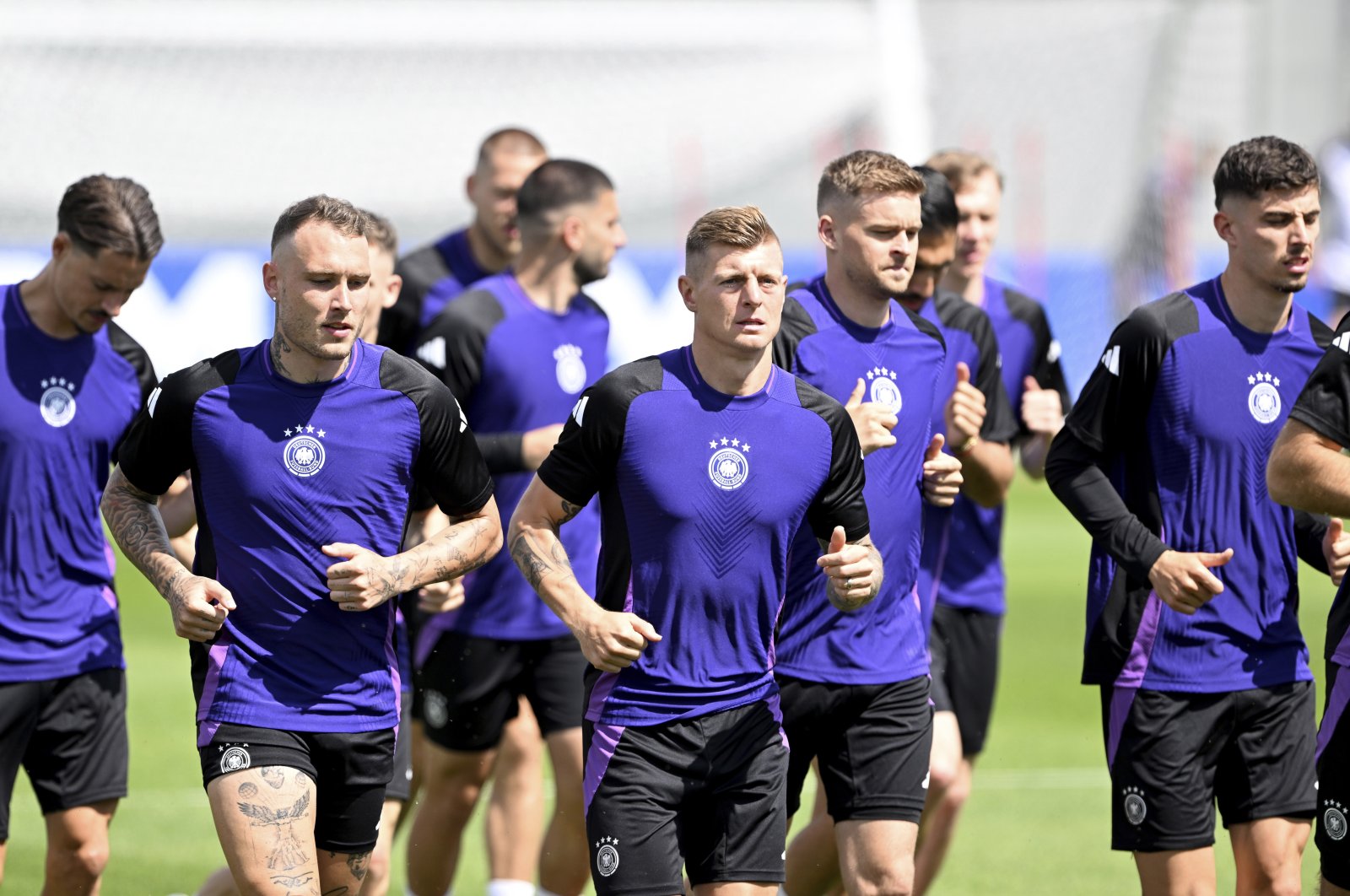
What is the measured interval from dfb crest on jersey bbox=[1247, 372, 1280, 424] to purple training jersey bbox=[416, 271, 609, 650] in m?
2.64

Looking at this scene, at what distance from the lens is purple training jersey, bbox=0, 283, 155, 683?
6.07 metres

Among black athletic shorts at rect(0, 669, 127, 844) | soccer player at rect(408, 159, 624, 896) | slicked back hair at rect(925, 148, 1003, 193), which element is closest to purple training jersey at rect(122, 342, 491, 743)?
black athletic shorts at rect(0, 669, 127, 844)

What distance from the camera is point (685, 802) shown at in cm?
509

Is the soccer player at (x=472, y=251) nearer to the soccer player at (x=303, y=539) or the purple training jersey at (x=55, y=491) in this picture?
the purple training jersey at (x=55, y=491)

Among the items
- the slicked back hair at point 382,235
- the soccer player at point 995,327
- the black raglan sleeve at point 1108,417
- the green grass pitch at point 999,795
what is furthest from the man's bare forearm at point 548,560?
the green grass pitch at point 999,795

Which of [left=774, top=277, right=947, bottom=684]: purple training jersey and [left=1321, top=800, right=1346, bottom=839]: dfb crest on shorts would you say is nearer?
[left=1321, top=800, right=1346, bottom=839]: dfb crest on shorts

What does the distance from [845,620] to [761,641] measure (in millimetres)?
748

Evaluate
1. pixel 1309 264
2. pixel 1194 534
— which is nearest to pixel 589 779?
pixel 1194 534

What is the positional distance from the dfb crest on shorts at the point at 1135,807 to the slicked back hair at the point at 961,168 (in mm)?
2862

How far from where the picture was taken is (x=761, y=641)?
519 centimetres

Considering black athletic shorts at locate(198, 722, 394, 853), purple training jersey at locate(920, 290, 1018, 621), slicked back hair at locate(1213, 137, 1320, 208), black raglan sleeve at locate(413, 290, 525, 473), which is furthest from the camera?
black raglan sleeve at locate(413, 290, 525, 473)

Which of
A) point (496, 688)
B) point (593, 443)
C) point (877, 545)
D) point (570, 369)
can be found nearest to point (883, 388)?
point (877, 545)

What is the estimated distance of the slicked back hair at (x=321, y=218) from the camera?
16.7 feet

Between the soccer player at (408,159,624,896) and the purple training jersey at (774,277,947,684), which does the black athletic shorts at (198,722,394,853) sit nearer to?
the purple training jersey at (774,277,947,684)
